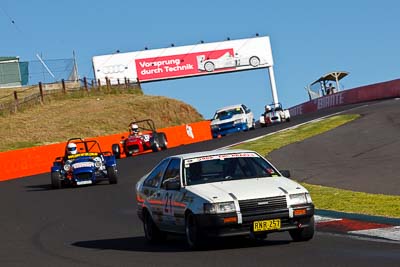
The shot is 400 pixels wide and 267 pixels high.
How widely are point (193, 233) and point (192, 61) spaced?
73.9 meters

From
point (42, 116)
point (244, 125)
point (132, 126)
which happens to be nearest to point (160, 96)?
point (42, 116)

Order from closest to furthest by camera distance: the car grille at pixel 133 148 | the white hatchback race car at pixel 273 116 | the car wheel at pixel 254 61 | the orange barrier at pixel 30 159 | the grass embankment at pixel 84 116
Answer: the orange barrier at pixel 30 159 < the car grille at pixel 133 148 < the white hatchback race car at pixel 273 116 < the grass embankment at pixel 84 116 < the car wheel at pixel 254 61

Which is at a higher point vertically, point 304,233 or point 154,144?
point 154,144

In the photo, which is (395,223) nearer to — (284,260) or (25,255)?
(284,260)

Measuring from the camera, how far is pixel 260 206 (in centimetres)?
1120

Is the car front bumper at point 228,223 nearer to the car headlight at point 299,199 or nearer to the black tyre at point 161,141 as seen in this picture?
the car headlight at point 299,199

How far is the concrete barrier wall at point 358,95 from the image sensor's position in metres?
60.2

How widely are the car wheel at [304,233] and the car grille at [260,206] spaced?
50cm

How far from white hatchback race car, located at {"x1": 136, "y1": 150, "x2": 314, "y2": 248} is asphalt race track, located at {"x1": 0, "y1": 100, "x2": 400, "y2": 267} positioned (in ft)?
0.86

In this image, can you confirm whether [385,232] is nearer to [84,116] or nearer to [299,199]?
[299,199]

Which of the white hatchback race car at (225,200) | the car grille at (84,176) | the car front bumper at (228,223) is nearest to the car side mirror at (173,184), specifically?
the white hatchback race car at (225,200)

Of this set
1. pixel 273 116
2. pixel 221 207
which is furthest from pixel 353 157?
pixel 273 116

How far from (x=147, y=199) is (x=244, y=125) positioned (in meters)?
35.4

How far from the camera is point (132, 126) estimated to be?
130 ft
